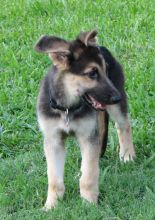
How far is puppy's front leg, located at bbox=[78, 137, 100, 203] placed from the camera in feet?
18.6

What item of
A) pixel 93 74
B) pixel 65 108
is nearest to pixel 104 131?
pixel 65 108

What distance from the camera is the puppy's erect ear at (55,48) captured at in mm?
5254

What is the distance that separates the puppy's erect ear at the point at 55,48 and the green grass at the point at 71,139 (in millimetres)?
1301

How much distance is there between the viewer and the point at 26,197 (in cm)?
597

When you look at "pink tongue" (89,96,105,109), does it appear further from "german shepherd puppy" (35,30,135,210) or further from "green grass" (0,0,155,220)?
"green grass" (0,0,155,220)

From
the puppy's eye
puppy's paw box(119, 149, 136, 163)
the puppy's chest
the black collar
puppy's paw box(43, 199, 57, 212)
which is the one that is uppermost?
the puppy's eye

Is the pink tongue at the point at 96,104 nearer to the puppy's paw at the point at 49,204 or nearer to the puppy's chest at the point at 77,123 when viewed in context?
the puppy's chest at the point at 77,123

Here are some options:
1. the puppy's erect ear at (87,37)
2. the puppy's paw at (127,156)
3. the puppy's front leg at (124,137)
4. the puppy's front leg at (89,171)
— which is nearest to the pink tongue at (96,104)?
the puppy's front leg at (89,171)

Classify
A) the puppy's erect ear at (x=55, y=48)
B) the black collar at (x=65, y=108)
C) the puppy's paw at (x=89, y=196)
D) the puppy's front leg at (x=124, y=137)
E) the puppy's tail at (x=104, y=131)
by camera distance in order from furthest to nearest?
the puppy's front leg at (x=124, y=137) → the puppy's tail at (x=104, y=131) → the puppy's paw at (x=89, y=196) → the black collar at (x=65, y=108) → the puppy's erect ear at (x=55, y=48)

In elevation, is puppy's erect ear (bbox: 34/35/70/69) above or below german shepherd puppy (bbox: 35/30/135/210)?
above

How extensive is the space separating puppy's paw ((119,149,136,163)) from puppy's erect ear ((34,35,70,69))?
165 cm

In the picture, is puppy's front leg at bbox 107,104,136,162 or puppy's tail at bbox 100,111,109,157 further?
puppy's front leg at bbox 107,104,136,162

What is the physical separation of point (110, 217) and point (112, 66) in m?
1.64

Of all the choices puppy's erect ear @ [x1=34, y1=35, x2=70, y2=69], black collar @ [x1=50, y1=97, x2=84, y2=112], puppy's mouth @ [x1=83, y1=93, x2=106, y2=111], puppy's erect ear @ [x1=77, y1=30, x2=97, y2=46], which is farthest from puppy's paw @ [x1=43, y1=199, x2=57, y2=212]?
puppy's erect ear @ [x1=77, y1=30, x2=97, y2=46]
